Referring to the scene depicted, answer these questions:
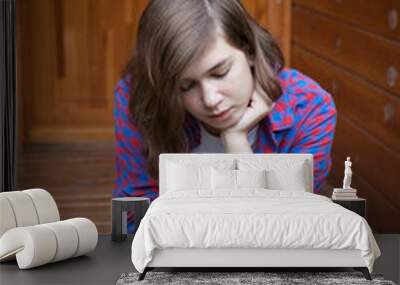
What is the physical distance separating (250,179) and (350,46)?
1.28 metres

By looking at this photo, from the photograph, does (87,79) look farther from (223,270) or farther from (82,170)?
(223,270)

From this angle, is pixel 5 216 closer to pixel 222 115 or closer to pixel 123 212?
pixel 123 212

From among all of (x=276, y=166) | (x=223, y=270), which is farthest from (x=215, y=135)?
(x=223, y=270)

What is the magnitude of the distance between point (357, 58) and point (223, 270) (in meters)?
2.01

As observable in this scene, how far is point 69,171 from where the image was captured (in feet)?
18.4

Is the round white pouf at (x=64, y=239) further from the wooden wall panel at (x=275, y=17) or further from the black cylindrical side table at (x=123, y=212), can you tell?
the wooden wall panel at (x=275, y=17)

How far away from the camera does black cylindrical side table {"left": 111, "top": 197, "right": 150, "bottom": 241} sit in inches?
206

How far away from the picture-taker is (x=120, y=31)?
5.57 m

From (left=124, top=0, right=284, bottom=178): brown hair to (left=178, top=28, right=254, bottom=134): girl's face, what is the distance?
0.05m

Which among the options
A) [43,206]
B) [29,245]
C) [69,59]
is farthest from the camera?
[69,59]

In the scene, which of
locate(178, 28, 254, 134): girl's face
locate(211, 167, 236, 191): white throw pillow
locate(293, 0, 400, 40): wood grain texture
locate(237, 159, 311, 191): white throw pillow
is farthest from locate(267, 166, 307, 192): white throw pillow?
locate(293, 0, 400, 40): wood grain texture

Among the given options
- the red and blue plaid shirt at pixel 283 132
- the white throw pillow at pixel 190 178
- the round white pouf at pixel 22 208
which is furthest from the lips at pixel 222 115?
the round white pouf at pixel 22 208

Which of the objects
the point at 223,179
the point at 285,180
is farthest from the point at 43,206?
the point at 285,180

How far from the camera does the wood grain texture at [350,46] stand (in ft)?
17.7
